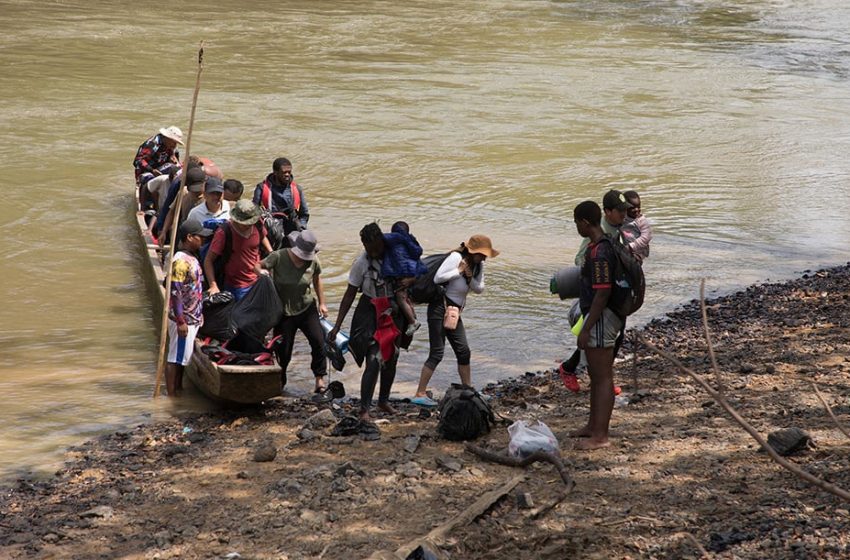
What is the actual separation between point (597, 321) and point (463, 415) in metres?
1.16

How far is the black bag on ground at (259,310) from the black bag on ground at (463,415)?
1795mm

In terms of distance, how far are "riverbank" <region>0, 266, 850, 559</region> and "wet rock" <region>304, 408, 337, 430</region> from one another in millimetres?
40

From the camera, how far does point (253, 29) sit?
32.2m

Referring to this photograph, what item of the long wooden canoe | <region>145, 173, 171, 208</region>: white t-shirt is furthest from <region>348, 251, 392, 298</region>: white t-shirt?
<region>145, 173, 171, 208</region>: white t-shirt

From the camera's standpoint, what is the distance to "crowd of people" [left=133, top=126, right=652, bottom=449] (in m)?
7.40

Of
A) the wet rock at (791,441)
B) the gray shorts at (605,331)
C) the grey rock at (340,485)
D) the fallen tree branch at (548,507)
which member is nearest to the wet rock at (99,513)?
the grey rock at (340,485)

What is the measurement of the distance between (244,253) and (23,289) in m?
4.92

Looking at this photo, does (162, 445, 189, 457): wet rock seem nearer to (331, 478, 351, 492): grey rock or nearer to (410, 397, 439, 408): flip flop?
(331, 478, 351, 492): grey rock

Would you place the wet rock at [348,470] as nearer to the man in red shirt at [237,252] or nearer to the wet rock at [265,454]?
the wet rock at [265,454]

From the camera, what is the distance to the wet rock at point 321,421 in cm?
841

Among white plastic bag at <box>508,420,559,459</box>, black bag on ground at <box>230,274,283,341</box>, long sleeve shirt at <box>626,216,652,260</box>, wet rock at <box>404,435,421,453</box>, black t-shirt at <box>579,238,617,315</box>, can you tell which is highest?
black t-shirt at <box>579,238,617,315</box>

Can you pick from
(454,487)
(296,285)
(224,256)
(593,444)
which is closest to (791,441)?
(593,444)

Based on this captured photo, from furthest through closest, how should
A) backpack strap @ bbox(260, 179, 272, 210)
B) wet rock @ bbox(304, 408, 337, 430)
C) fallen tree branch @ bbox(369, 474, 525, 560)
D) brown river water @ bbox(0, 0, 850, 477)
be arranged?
brown river water @ bbox(0, 0, 850, 477) < backpack strap @ bbox(260, 179, 272, 210) < wet rock @ bbox(304, 408, 337, 430) < fallen tree branch @ bbox(369, 474, 525, 560)

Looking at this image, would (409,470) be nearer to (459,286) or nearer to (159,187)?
(459,286)
